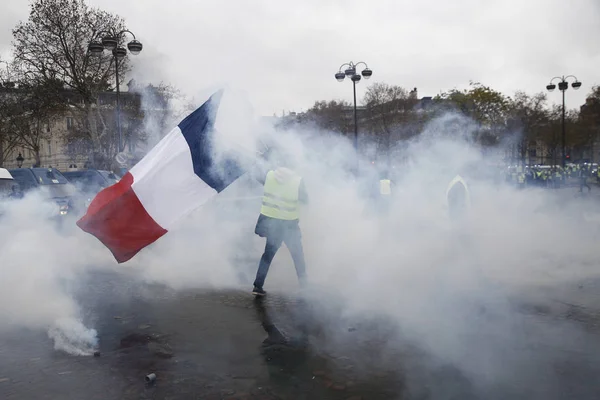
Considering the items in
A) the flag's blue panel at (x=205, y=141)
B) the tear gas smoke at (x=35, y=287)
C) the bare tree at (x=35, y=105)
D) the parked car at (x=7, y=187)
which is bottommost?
the tear gas smoke at (x=35, y=287)

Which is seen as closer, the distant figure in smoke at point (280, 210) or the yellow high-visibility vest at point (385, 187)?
the distant figure in smoke at point (280, 210)

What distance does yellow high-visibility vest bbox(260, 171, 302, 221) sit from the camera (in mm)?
6473

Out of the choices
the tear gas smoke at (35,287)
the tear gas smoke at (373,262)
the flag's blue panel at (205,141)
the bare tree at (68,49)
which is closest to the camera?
the tear gas smoke at (373,262)

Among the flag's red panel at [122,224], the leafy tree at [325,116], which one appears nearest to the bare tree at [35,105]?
the leafy tree at [325,116]

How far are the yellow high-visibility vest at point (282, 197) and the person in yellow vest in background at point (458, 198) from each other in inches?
120

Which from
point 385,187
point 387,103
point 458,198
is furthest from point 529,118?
point 458,198

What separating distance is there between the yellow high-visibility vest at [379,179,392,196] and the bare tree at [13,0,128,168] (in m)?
19.4

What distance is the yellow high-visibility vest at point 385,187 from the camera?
13258 millimetres

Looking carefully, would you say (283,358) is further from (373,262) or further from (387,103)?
(387,103)

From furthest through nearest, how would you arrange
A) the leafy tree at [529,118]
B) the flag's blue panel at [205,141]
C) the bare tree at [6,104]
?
the leafy tree at [529,118] < the bare tree at [6,104] < the flag's blue panel at [205,141]

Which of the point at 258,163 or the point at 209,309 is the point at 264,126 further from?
the point at 209,309

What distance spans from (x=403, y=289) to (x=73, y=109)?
33.1 metres

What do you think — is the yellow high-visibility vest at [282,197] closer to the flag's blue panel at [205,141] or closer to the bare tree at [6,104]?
the flag's blue panel at [205,141]

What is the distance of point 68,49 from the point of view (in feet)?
101
